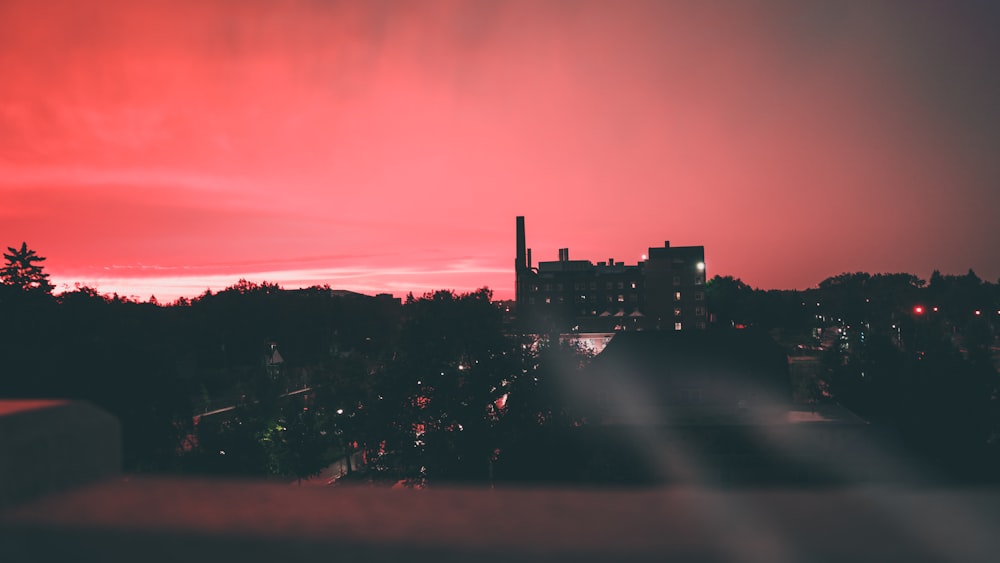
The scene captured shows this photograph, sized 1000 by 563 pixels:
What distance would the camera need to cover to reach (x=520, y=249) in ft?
497

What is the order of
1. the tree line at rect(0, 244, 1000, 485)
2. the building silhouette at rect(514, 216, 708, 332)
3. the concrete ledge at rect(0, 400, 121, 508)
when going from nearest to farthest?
1. the concrete ledge at rect(0, 400, 121, 508)
2. the tree line at rect(0, 244, 1000, 485)
3. the building silhouette at rect(514, 216, 708, 332)

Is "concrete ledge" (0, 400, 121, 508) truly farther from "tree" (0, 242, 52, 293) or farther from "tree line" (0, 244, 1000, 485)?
"tree" (0, 242, 52, 293)

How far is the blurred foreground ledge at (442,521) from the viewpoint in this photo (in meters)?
1.34

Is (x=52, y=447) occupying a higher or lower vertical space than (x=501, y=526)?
higher

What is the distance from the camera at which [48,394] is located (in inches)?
1346

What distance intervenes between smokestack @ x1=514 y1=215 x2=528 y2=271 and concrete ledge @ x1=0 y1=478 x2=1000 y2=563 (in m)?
150

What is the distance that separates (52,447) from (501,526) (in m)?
1.23

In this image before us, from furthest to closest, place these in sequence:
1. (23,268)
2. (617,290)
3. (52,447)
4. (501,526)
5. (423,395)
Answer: (617,290) < (23,268) < (423,395) < (52,447) < (501,526)

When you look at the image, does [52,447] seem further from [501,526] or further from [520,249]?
[520,249]

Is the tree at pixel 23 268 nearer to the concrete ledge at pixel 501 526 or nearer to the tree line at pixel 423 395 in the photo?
the tree line at pixel 423 395

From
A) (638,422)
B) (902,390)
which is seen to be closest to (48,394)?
(638,422)

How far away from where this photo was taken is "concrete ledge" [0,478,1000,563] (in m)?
1.33

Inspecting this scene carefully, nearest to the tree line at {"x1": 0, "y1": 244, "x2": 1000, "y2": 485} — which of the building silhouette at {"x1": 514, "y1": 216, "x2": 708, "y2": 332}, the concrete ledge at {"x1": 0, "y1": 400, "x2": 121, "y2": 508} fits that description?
the concrete ledge at {"x1": 0, "y1": 400, "x2": 121, "y2": 508}

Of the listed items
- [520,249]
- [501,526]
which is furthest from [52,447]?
Answer: [520,249]
